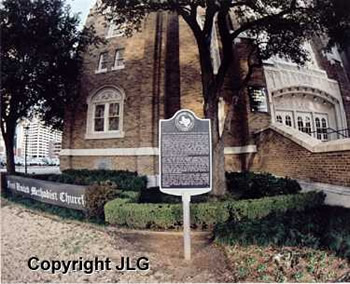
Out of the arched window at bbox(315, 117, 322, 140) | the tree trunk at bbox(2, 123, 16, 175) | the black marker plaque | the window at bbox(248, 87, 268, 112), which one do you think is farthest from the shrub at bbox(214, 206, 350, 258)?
the tree trunk at bbox(2, 123, 16, 175)

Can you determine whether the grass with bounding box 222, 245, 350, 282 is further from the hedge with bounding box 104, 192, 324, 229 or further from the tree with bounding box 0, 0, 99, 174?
the tree with bounding box 0, 0, 99, 174

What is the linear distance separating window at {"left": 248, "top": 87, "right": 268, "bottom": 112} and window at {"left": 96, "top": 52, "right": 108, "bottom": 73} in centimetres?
387

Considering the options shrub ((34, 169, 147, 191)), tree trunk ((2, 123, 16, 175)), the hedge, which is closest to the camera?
the hedge

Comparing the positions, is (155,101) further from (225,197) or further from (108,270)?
(108,270)

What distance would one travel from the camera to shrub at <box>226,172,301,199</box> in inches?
229

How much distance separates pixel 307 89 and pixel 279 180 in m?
3.50

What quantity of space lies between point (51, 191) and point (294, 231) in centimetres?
516

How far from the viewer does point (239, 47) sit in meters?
7.61

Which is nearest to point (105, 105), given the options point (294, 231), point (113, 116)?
point (113, 116)

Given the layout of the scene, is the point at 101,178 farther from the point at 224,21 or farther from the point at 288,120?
the point at 288,120

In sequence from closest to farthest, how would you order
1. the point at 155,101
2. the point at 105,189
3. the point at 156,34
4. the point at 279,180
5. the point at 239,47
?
the point at 105,189, the point at 279,180, the point at 155,101, the point at 156,34, the point at 239,47

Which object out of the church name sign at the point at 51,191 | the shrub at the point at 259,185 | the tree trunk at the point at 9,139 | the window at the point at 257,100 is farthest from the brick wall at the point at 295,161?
the tree trunk at the point at 9,139

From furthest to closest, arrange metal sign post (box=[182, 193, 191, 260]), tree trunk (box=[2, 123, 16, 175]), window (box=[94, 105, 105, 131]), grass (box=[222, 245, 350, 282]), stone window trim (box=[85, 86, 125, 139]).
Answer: tree trunk (box=[2, 123, 16, 175]), window (box=[94, 105, 105, 131]), stone window trim (box=[85, 86, 125, 139]), metal sign post (box=[182, 193, 191, 260]), grass (box=[222, 245, 350, 282])

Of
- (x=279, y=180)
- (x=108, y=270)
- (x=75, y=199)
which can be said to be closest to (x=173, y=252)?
(x=108, y=270)
